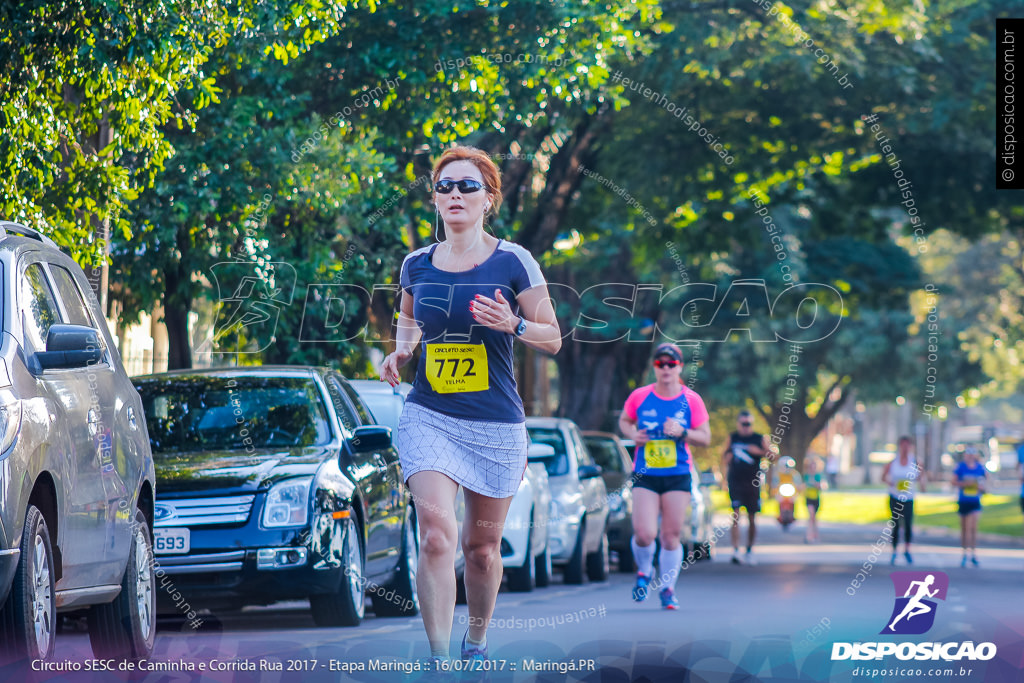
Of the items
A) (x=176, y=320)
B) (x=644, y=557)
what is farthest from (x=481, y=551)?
(x=176, y=320)

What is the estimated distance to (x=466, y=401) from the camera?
6402mm

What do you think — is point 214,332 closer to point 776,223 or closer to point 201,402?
point 201,402

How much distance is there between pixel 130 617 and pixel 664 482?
548 centimetres

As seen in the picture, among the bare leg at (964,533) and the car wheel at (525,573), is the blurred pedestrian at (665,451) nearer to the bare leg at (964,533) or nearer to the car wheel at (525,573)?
the car wheel at (525,573)

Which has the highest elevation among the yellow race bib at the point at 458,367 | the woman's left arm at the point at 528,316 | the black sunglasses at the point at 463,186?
the black sunglasses at the point at 463,186

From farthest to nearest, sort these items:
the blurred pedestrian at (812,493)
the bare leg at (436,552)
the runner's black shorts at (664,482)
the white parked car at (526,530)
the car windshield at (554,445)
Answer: the blurred pedestrian at (812,493)
the car windshield at (554,445)
the white parked car at (526,530)
the runner's black shorts at (664,482)
the bare leg at (436,552)

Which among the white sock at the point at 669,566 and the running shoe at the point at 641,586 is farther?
the running shoe at the point at 641,586

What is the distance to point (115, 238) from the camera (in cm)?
1346

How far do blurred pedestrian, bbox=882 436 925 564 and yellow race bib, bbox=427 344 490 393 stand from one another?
1469 cm

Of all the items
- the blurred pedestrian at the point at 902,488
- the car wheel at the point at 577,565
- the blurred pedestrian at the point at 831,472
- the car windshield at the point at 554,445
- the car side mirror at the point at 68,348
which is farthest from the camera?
the blurred pedestrian at the point at 831,472

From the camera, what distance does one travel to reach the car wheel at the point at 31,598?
18.3 ft

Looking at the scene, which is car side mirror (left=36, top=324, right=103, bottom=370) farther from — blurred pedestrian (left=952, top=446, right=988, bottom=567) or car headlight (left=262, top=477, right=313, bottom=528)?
blurred pedestrian (left=952, top=446, right=988, bottom=567)

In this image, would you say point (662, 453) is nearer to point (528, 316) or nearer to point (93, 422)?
point (528, 316)

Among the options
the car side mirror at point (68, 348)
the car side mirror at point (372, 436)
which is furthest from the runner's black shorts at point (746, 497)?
the car side mirror at point (68, 348)
